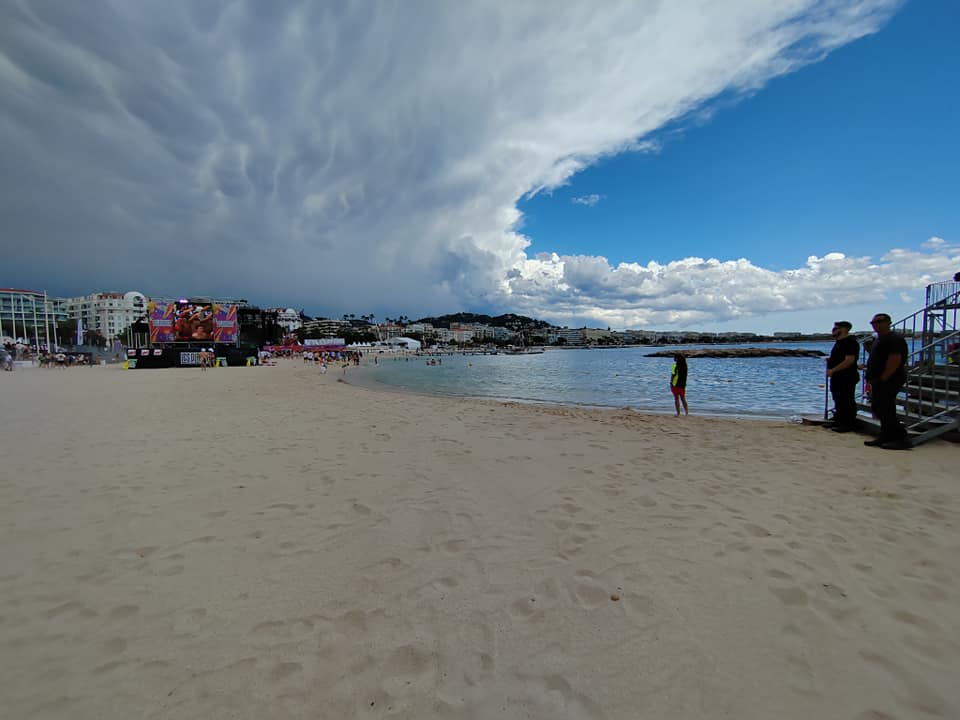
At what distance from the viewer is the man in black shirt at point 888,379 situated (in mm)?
5887

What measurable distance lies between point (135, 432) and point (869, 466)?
11.4 m

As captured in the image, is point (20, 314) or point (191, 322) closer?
point (191, 322)

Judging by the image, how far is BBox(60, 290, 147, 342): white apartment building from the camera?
130 meters

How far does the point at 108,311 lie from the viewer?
129625 mm

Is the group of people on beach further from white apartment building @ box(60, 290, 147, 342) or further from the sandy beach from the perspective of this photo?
white apartment building @ box(60, 290, 147, 342)

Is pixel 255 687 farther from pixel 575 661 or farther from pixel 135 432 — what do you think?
pixel 135 432

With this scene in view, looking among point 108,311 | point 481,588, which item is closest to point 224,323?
point 481,588

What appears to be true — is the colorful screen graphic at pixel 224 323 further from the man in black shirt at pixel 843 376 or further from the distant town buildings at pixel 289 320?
the distant town buildings at pixel 289 320

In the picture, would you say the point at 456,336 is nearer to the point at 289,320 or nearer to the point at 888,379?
the point at 289,320

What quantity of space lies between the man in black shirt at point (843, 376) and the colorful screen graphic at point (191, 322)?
Answer: 48256mm

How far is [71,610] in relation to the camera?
2.39 meters

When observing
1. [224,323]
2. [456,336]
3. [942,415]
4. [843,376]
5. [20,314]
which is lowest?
[942,415]

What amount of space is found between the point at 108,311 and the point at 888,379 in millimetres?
175674

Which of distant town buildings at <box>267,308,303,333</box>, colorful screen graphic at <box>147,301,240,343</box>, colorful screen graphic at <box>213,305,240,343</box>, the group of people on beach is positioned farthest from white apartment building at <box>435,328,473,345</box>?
the group of people on beach
